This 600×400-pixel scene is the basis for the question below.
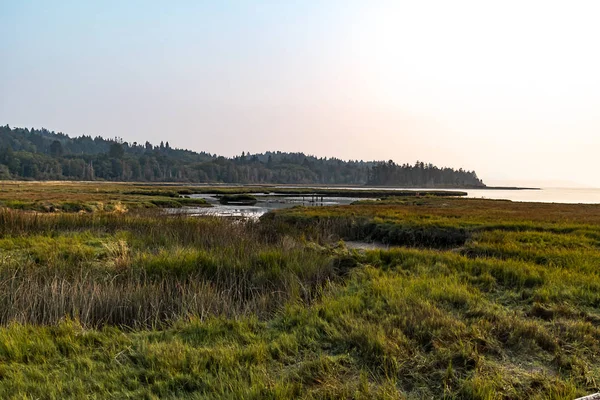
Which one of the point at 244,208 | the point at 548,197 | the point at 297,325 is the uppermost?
the point at 548,197

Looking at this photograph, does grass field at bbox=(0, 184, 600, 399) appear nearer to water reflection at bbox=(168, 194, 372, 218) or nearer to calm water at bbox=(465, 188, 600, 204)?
water reflection at bbox=(168, 194, 372, 218)

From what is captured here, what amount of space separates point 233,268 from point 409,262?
17.4 feet

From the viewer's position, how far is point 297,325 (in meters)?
6.58

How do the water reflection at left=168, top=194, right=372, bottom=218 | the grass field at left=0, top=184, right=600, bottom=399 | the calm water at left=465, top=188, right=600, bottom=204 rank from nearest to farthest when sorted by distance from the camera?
the grass field at left=0, top=184, right=600, bottom=399
the water reflection at left=168, top=194, right=372, bottom=218
the calm water at left=465, top=188, right=600, bottom=204

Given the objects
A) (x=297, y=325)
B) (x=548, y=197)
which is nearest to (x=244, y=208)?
(x=297, y=325)

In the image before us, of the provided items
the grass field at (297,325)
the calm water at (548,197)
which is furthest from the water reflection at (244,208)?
the calm water at (548,197)

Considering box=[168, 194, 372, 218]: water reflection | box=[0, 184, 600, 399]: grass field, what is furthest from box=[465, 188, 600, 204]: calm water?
box=[0, 184, 600, 399]: grass field

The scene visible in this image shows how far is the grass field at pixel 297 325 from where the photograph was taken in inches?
185

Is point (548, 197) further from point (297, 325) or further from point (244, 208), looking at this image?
point (297, 325)

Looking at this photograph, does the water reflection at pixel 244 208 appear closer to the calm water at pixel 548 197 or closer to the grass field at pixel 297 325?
the grass field at pixel 297 325

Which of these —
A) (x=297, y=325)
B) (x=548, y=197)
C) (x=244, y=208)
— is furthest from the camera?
(x=548, y=197)

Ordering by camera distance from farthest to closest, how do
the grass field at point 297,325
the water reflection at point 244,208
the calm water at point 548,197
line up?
the calm water at point 548,197 < the water reflection at point 244,208 < the grass field at point 297,325

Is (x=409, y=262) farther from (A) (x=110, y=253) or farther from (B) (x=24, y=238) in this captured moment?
(B) (x=24, y=238)

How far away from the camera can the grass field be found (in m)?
4.70
